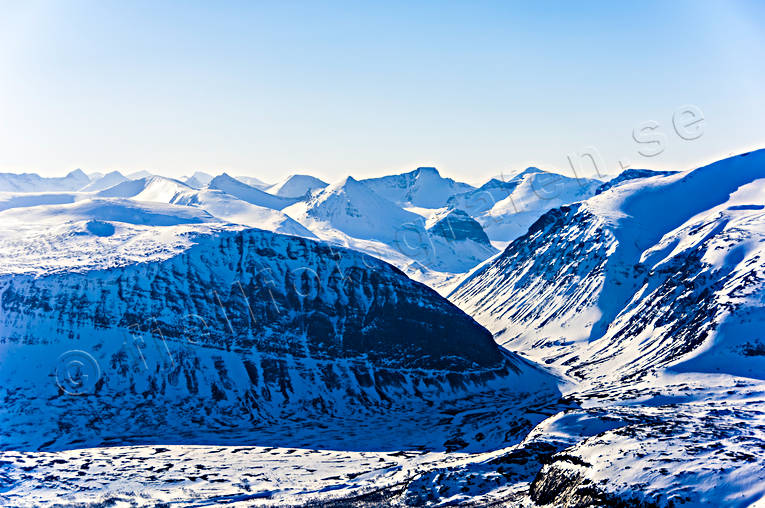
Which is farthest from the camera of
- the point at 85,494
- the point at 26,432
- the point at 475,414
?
the point at 475,414

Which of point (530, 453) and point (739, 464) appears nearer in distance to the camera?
point (739, 464)

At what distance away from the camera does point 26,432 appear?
166m

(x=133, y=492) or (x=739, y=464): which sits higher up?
(x=739, y=464)

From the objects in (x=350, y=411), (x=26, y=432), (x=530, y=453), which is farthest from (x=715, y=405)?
(x=26, y=432)

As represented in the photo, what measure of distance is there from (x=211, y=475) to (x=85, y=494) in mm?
24075

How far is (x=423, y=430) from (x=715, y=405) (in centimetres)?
7040

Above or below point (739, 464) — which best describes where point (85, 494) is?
below

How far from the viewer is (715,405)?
153m

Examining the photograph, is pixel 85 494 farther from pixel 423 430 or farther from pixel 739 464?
pixel 739 464

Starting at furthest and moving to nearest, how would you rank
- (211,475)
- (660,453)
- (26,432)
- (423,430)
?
1. (423,430)
2. (26,432)
3. (211,475)
4. (660,453)

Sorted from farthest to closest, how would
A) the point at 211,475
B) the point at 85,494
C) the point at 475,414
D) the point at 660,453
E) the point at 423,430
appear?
the point at 475,414 < the point at 423,430 < the point at 211,475 < the point at 85,494 < the point at 660,453

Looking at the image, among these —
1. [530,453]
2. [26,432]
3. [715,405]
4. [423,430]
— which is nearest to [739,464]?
[530,453]

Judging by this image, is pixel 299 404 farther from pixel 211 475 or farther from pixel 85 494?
pixel 85 494

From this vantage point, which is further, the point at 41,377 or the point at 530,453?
the point at 41,377
